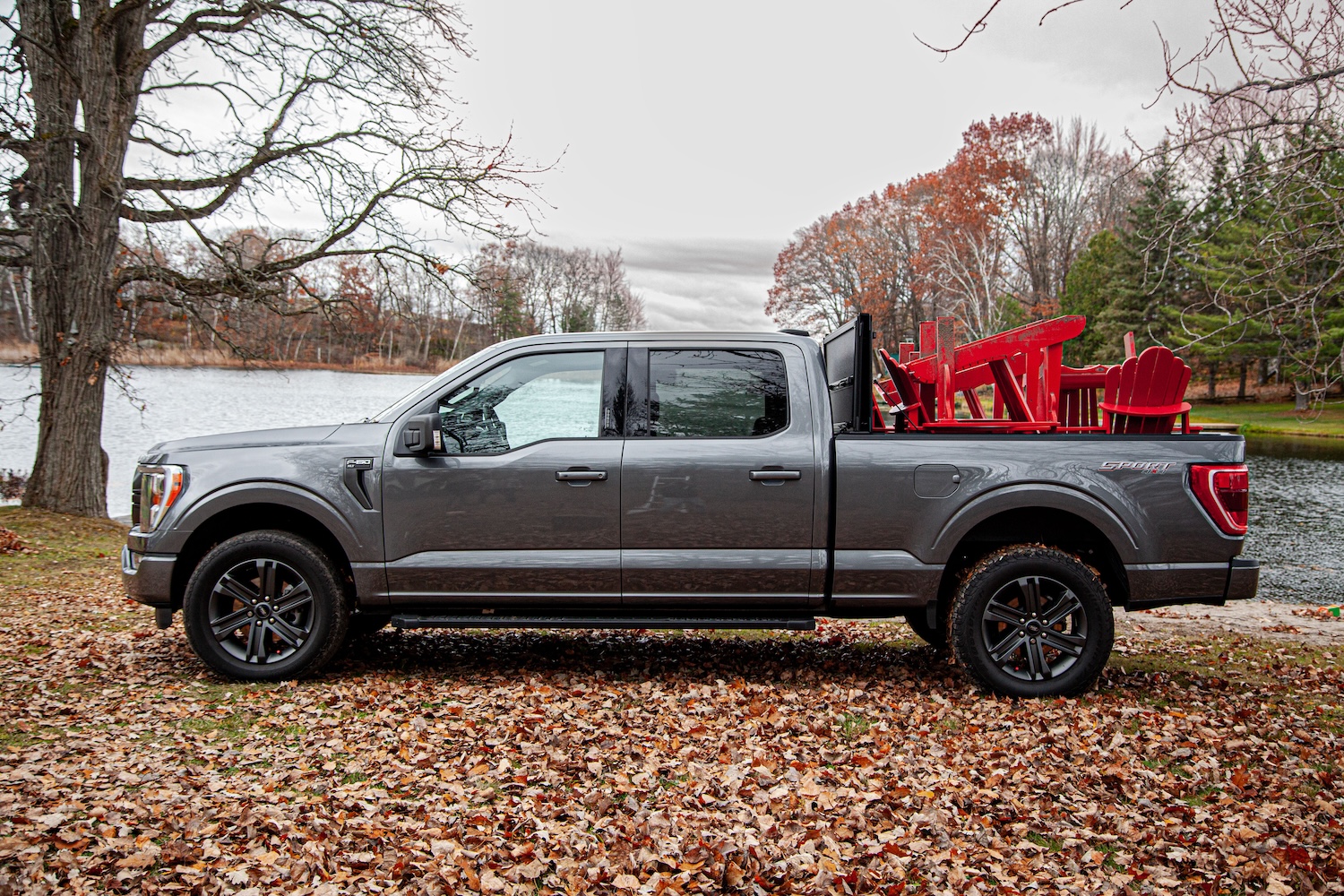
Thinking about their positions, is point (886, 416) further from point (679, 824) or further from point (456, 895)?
point (456, 895)

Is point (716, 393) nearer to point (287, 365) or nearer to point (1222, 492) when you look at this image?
point (1222, 492)

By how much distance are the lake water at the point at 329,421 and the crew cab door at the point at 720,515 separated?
2.23m

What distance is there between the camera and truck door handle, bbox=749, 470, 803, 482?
476cm

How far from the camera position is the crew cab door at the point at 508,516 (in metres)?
4.82

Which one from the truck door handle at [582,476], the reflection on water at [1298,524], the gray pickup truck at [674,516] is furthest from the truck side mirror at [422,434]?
the reflection on water at [1298,524]

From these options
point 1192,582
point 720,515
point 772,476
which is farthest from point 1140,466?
point 720,515

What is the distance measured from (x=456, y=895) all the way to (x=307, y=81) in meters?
12.7

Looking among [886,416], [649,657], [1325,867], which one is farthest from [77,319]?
[1325,867]

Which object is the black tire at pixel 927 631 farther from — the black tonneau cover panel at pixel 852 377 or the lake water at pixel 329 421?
the lake water at pixel 329 421

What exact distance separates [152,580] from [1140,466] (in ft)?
18.7

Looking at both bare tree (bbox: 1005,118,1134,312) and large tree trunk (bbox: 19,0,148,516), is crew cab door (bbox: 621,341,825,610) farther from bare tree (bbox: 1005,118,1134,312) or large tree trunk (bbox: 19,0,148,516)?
bare tree (bbox: 1005,118,1134,312)

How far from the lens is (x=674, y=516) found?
4805 millimetres

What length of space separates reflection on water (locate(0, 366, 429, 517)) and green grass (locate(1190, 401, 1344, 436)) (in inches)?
1444

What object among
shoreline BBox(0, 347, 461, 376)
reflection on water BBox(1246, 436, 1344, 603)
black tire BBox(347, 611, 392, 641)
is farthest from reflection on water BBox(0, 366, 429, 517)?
reflection on water BBox(1246, 436, 1344, 603)
